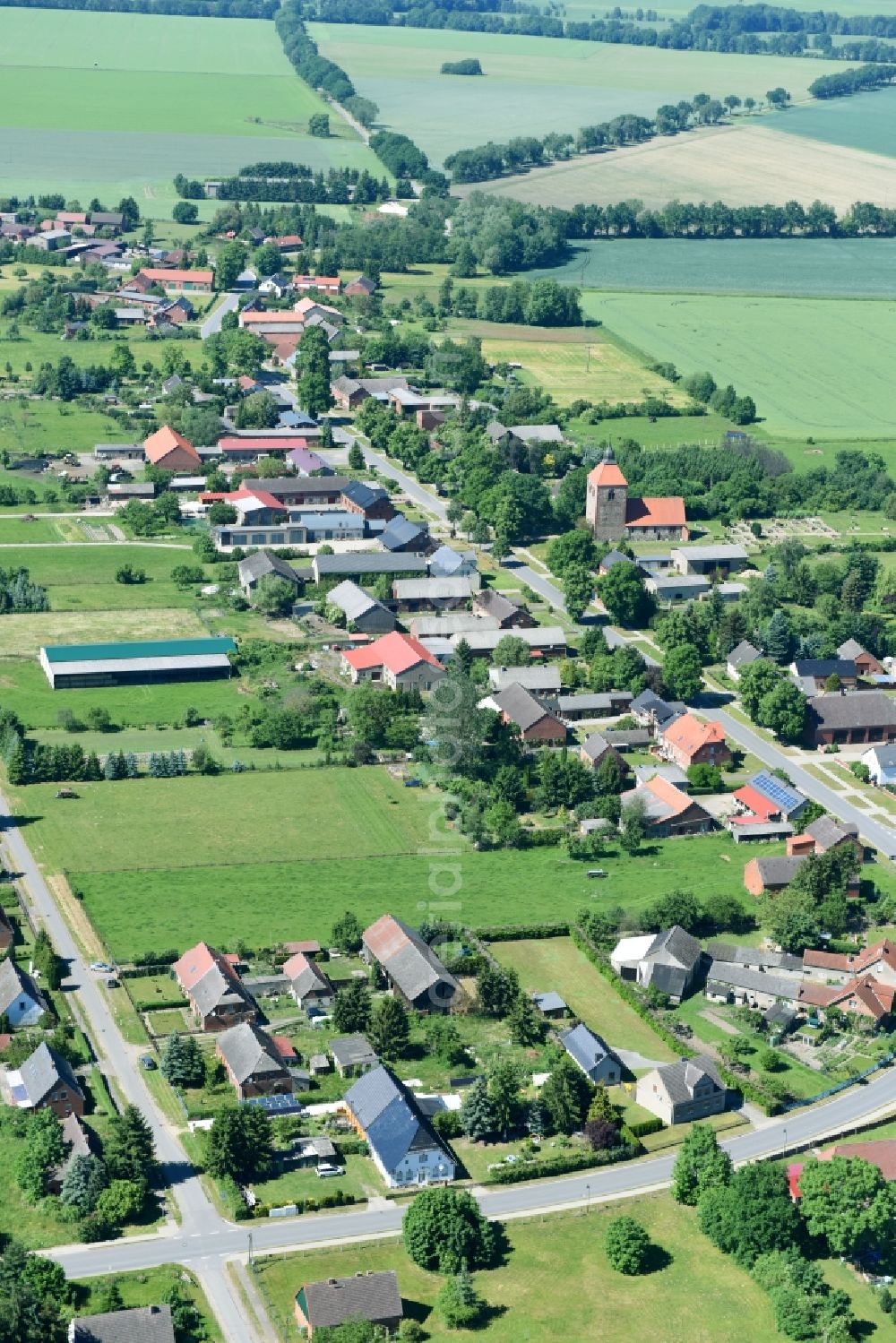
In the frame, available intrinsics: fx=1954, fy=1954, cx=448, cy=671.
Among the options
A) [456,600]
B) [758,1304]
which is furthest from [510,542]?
[758,1304]

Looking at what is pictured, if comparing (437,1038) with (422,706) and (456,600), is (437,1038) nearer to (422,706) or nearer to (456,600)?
(422,706)

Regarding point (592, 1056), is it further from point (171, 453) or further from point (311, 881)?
point (171, 453)

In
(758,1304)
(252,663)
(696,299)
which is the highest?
(696,299)

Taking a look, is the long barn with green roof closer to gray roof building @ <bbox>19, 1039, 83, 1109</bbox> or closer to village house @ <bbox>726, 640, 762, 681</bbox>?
village house @ <bbox>726, 640, 762, 681</bbox>

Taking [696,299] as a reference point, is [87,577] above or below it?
below

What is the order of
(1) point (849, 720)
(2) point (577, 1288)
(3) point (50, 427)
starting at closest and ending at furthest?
(2) point (577, 1288), (1) point (849, 720), (3) point (50, 427)

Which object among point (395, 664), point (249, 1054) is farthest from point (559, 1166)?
point (395, 664)
